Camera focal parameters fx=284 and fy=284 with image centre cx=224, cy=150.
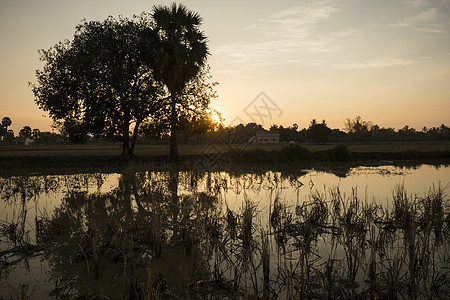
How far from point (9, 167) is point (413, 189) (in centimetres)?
2778

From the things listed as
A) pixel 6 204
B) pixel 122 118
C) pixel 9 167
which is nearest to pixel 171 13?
pixel 122 118

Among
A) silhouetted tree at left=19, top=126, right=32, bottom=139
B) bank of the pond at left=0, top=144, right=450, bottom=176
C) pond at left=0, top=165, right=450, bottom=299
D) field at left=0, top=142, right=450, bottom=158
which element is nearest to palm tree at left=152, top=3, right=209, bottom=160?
bank of the pond at left=0, top=144, right=450, bottom=176

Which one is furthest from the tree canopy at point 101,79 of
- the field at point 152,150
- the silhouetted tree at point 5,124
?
the silhouetted tree at point 5,124

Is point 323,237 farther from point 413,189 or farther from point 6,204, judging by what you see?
point 6,204

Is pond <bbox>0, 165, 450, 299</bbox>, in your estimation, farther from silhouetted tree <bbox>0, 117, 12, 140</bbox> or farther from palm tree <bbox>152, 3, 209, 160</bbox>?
silhouetted tree <bbox>0, 117, 12, 140</bbox>

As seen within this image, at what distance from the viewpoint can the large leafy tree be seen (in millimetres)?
24578

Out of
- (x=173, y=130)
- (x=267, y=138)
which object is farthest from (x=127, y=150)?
(x=267, y=138)

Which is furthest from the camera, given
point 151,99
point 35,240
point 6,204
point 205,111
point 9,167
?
point 205,111

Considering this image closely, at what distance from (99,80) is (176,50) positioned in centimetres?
730

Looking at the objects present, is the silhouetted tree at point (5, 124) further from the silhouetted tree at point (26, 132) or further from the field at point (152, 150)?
the field at point (152, 150)

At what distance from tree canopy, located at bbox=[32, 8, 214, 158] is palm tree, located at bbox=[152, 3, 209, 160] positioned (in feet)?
1.85

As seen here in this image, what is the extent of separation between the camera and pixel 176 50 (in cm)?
2609

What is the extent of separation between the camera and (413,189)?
496 inches

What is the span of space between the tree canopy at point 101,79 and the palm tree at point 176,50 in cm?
56
